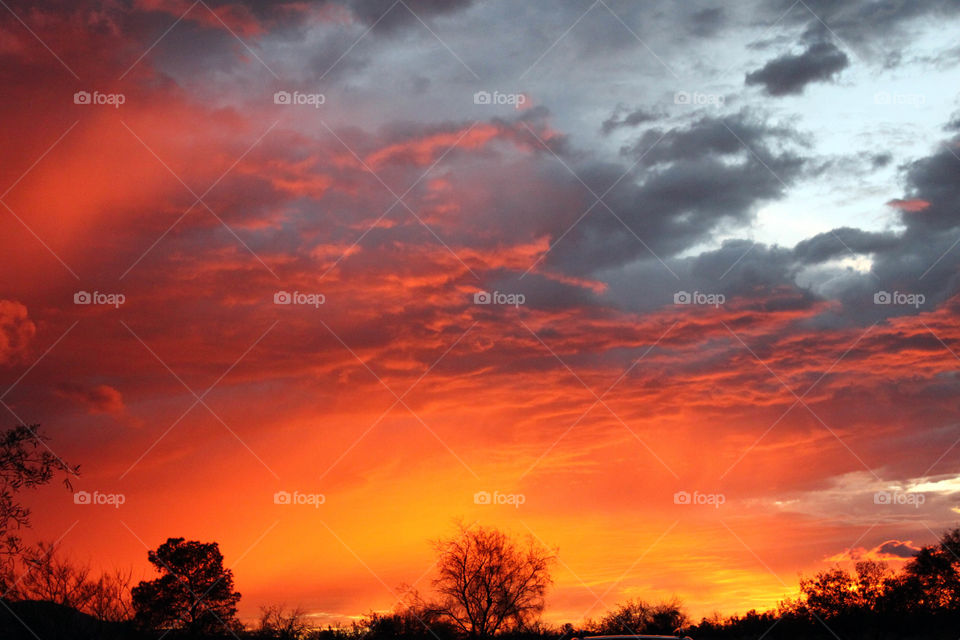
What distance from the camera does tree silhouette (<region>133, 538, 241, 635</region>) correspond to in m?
57.2

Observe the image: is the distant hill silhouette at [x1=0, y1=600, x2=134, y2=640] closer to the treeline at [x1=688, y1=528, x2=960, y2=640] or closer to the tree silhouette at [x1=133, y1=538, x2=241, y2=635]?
the tree silhouette at [x1=133, y1=538, x2=241, y2=635]

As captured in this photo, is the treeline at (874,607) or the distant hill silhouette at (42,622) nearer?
the distant hill silhouette at (42,622)

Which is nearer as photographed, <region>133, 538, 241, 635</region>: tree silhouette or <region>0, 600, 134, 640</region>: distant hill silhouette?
<region>0, 600, 134, 640</region>: distant hill silhouette

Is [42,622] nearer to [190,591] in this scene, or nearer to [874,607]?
[190,591]

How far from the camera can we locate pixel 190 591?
6256 cm

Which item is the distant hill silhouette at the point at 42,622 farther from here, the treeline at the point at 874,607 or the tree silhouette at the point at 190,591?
the treeline at the point at 874,607

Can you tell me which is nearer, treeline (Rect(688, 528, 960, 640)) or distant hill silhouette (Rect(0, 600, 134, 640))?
distant hill silhouette (Rect(0, 600, 134, 640))

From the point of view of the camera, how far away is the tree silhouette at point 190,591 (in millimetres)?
57250

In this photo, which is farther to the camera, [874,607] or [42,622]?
[874,607]

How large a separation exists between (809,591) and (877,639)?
6.75 m

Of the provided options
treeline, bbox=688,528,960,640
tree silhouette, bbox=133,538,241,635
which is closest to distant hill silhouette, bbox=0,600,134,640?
tree silhouette, bbox=133,538,241,635

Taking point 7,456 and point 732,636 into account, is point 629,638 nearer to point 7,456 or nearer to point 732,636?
point 7,456

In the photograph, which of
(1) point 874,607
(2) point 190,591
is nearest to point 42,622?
(2) point 190,591

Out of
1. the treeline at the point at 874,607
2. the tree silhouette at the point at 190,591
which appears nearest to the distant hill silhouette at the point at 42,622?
the tree silhouette at the point at 190,591
